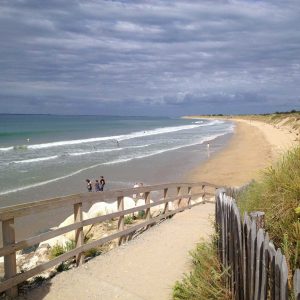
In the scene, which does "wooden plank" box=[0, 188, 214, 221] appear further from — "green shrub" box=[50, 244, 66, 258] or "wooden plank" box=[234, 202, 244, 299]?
"wooden plank" box=[234, 202, 244, 299]

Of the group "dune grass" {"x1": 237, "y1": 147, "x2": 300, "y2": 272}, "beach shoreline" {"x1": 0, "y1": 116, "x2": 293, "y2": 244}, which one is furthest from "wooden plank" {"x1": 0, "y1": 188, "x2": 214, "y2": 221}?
"beach shoreline" {"x1": 0, "y1": 116, "x2": 293, "y2": 244}

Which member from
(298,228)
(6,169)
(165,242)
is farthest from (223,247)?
(6,169)

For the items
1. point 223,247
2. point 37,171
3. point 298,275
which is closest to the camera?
point 298,275

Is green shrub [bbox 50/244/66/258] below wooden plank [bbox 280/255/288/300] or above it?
below

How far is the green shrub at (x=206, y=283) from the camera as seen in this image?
480 cm

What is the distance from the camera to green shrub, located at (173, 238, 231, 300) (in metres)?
4.80

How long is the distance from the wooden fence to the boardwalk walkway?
50.7 inches

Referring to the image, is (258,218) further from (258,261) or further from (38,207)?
(38,207)

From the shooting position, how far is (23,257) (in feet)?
31.2

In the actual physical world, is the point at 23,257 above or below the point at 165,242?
below

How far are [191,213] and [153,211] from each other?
1280 millimetres

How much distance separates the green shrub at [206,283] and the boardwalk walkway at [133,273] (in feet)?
1.41

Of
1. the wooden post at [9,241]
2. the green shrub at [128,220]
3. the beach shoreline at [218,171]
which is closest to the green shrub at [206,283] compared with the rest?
the wooden post at [9,241]

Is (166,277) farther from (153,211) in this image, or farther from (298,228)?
(153,211)
